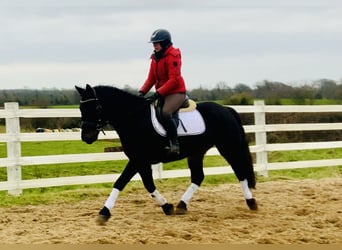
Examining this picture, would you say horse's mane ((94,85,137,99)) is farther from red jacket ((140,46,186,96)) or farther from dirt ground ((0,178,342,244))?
dirt ground ((0,178,342,244))

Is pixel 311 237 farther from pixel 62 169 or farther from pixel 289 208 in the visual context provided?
pixel 62 169

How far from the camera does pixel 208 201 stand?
8305mm

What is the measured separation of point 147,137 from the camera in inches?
269

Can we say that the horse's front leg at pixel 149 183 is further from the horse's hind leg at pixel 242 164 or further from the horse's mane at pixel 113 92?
the horse's hind leg at pixel 242 164

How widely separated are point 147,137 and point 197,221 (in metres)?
1.23

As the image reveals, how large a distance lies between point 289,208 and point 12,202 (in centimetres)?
419

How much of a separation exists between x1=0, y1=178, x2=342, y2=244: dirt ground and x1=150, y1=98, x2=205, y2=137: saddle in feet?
3.65

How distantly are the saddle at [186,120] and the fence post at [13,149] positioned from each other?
Answer: 289 cm

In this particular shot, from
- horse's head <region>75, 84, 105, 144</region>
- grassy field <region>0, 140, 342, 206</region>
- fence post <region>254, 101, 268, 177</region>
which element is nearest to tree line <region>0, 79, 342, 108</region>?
grassy field <region>0, 140, 342, 206</region>

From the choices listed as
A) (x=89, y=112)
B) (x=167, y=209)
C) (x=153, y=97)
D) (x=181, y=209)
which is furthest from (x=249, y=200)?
(x=89, y=112)

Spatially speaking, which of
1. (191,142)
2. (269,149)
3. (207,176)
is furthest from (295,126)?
(191,142)

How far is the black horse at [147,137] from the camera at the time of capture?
6.61 meters

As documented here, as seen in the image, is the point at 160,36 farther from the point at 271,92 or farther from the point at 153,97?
the point at 271,92

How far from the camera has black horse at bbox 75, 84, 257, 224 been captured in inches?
260
